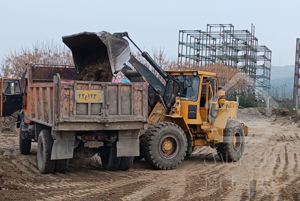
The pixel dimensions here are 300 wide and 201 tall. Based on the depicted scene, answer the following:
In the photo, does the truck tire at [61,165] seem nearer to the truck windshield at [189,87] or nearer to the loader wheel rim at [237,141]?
the truck windshield at [189,87]

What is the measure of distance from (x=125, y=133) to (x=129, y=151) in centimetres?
41

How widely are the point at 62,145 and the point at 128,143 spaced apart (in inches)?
57.6

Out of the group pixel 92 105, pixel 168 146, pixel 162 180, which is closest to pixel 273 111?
pixel 168 146

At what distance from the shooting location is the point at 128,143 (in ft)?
29.1

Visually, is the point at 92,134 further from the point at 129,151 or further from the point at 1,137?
the point at 1,137

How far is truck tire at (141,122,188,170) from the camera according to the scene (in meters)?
9.55

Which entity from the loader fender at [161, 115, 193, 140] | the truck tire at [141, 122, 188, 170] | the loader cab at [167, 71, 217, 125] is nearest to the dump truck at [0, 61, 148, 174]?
the truck tire at [141, 122, 188, 170]

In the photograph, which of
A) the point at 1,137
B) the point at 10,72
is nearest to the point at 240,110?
the point at 10,72

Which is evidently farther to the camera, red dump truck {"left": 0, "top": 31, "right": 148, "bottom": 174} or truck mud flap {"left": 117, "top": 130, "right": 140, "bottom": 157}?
truck mud flap {"left": 117, "top": 130, "right": 140, "bottom": 157}

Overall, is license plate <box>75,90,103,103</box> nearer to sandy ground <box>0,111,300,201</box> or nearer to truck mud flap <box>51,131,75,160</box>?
truck mud flap <box>51,131,75,160</box>

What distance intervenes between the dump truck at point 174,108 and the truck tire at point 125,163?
45 cm

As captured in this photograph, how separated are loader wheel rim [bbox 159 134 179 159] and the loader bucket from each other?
2.12 m

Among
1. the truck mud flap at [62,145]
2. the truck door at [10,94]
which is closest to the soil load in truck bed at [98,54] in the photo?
the truck mud flap at [62,145]

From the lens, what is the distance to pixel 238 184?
818cm
